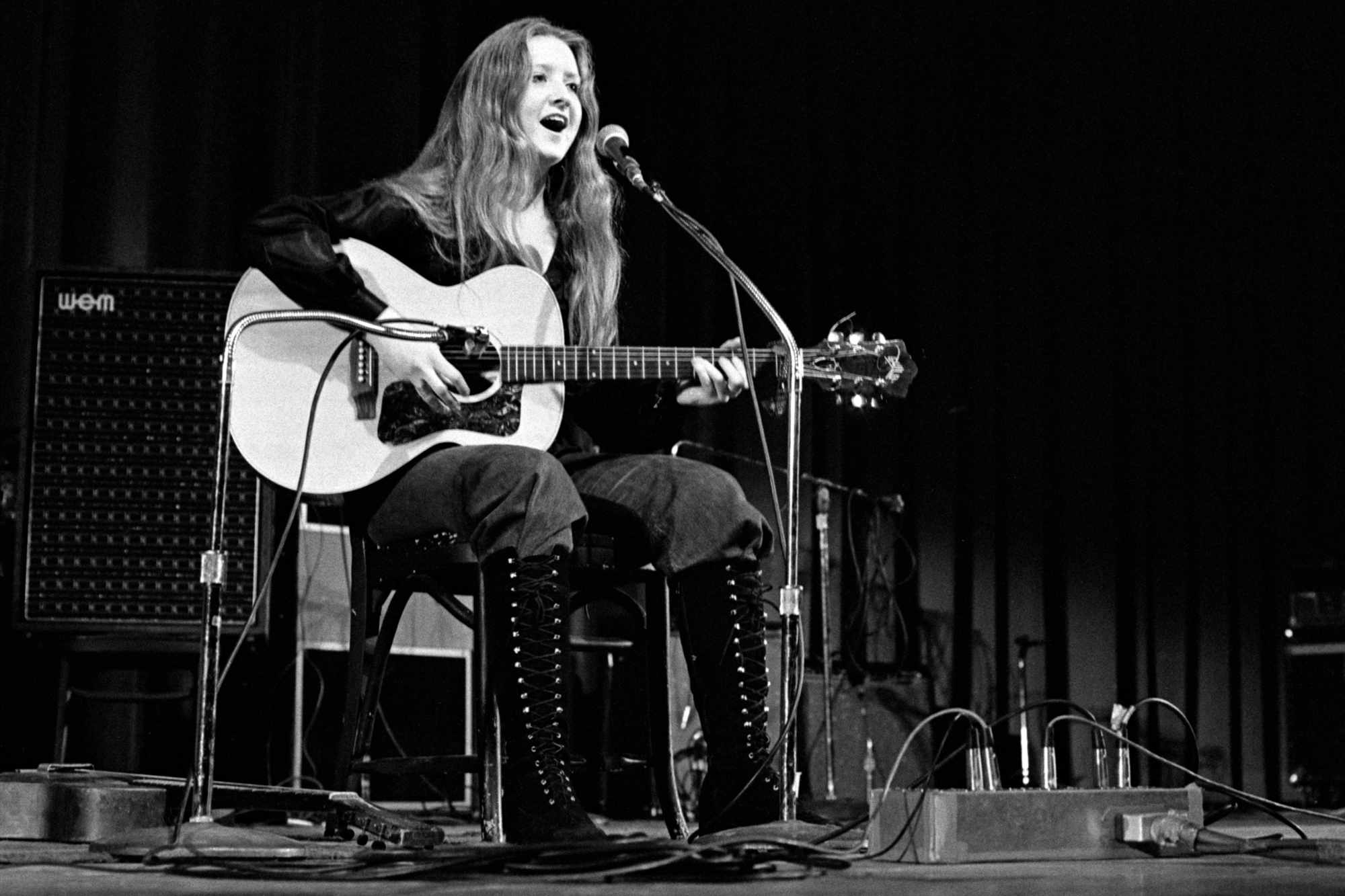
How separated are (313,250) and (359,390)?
0.72ft

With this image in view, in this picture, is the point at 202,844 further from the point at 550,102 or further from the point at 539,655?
the point at 550,102

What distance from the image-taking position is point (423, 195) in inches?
98.1

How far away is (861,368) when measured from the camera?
2395 mm

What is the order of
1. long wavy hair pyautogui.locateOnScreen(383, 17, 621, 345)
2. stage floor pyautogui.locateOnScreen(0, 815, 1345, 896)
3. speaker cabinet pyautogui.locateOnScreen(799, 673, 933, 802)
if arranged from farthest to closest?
1. speaker cabinet pyautogui.locateOnScreen(799, 673, 933, 802)
2. long wavy hair pyautogui.locateOnScreen(383, 17, 621, 345)
3. stage floor pyautogui.locateOnScreen(0, 815, 1345, 896)

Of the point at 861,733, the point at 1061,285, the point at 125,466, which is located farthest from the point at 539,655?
the point at 1061,285

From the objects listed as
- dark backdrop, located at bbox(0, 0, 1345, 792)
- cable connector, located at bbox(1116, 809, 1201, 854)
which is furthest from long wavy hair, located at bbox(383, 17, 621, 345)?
dark backdrop, located at bbox(0, 0, 1345, 792)

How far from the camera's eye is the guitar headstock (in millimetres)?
2369

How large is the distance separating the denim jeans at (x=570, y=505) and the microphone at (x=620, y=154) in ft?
1.27

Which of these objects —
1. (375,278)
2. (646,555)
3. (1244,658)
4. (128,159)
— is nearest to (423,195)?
(375,278)

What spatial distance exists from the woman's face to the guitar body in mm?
254

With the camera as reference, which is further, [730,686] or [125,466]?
[125,466]

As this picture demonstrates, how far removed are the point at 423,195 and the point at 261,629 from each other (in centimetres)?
97

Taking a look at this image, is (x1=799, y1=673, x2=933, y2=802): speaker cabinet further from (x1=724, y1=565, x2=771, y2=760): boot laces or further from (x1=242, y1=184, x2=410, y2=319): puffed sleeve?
(x1=242, y1=184, x2=410, y2=319): puffed sleeve

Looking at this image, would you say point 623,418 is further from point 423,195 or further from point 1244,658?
point 1244,658
